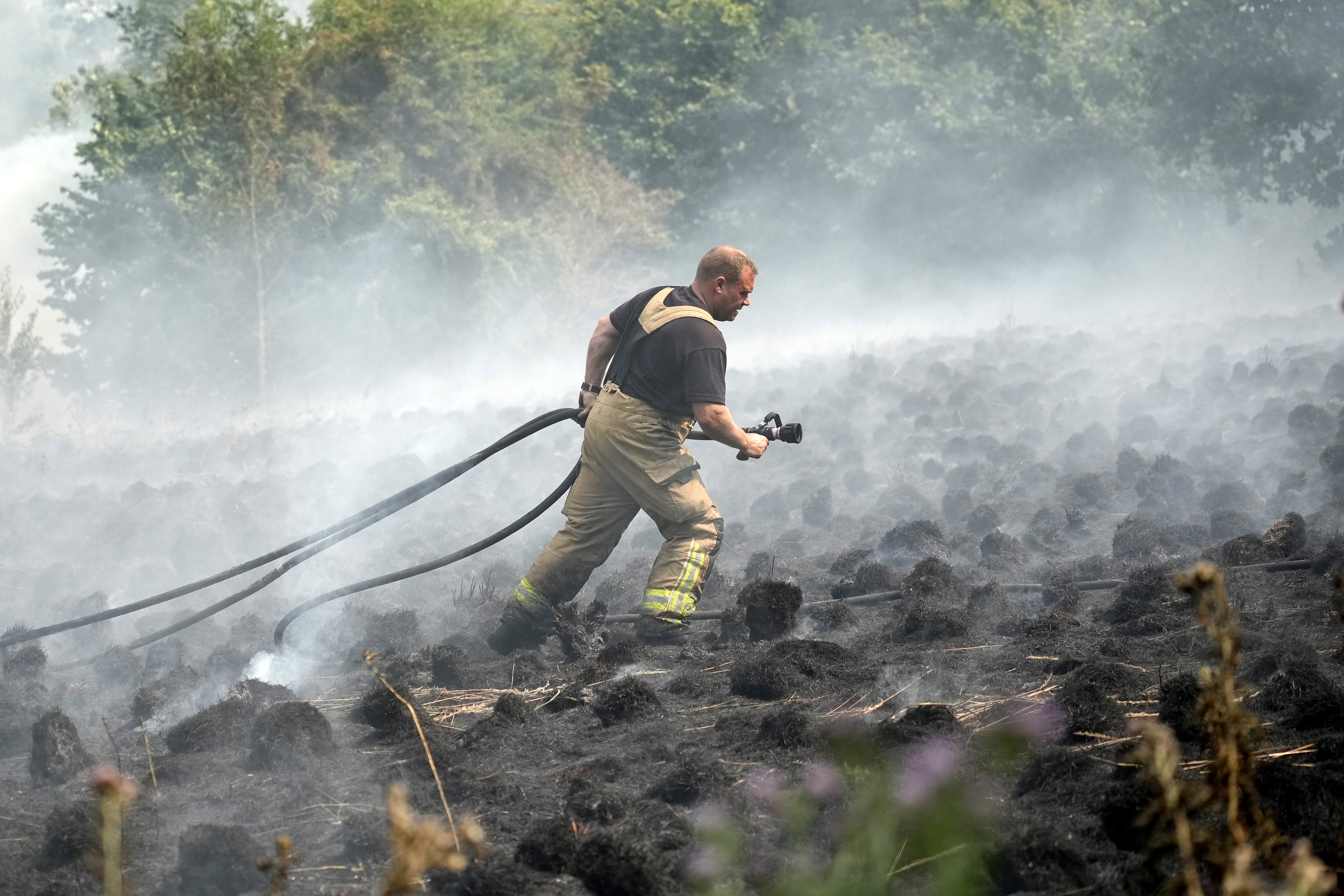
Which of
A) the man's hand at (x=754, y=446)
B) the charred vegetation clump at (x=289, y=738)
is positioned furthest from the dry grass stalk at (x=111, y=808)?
the man's hand at (x=754, y=446)

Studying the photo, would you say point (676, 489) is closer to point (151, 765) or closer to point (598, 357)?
point (598, 357)

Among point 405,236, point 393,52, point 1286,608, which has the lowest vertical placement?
point 1286,608

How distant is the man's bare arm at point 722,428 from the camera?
4824mm

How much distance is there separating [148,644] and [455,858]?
5264 mm

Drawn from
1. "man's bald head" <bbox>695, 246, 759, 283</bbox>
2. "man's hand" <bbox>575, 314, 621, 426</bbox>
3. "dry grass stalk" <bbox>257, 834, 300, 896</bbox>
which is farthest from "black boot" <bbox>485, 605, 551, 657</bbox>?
"dry grass stalk" <bbox>257, 834, 300, 896</bbox>

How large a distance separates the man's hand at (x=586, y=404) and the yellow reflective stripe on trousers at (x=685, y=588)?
2.74 feet

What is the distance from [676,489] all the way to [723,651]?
746 mm

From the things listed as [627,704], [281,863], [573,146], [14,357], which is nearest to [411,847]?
[281,863]

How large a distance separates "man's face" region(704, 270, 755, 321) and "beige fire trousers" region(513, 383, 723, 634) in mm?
518

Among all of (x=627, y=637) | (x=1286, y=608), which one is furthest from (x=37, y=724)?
(x=1286, y=608)

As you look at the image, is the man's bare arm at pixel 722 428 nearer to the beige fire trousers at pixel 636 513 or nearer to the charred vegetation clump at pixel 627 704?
the beige fire trousers at pixel 636 513

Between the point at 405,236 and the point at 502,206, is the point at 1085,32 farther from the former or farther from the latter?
the point at 405,236

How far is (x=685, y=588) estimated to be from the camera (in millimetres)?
5199

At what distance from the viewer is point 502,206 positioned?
21766 mm
